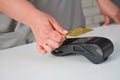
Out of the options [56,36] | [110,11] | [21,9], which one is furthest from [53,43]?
[110,11]

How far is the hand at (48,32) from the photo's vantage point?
69 cm

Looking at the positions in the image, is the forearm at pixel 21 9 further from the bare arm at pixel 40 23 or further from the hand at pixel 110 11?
the hand at pixel 110 11

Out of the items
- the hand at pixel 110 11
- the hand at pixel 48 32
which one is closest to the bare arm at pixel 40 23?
the hand at pixel 48 32

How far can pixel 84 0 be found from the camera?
224cm

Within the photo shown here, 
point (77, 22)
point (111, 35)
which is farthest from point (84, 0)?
point (111, 35)

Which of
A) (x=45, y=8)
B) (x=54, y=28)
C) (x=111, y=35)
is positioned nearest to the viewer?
(x=54, y=28)

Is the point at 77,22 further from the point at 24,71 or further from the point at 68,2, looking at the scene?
the point at 24,71

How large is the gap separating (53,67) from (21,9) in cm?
21

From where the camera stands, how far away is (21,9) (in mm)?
754

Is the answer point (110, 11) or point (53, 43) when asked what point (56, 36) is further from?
point (110, 11)

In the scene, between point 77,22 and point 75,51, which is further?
point 77,22

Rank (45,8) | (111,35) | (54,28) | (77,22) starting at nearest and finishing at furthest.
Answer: (54,28) < (111,35) < (45,8) < (77,22)

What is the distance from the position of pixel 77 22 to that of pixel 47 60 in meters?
0.56

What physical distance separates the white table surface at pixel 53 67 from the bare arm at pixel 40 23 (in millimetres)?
46
